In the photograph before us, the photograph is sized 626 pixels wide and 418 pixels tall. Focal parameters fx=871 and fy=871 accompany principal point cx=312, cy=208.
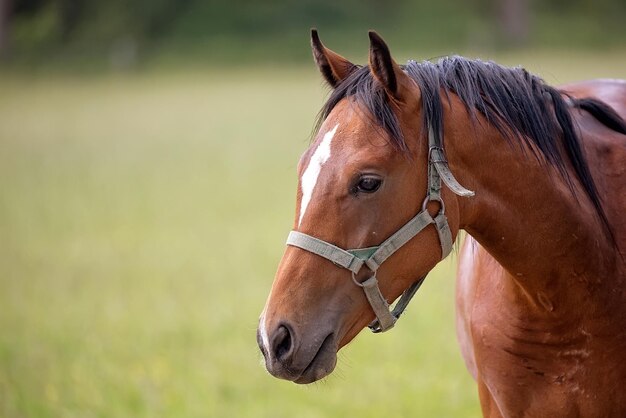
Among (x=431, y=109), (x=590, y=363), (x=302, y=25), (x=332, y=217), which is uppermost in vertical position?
(x=431, y=109)

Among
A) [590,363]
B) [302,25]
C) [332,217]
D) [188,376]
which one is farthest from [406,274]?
[302,25]

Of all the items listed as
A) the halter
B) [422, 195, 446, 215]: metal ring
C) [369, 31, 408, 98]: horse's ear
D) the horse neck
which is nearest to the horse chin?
the halter

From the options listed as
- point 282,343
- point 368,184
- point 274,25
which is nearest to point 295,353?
point 282,343

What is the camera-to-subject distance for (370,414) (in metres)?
5.48

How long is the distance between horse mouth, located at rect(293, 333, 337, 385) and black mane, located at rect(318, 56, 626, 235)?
0.64 metres

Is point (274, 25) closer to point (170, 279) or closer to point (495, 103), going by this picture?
point (170, 279)

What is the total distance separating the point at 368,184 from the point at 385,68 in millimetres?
346

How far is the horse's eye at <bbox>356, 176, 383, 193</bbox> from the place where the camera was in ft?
8.36

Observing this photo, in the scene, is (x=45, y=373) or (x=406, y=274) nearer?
(x=406, y=274)

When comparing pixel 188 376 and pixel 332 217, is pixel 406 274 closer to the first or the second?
pixel 332 217

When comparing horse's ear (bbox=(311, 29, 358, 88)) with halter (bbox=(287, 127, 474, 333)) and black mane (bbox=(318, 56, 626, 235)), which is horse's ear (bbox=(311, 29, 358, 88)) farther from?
halter (bbox=(287, 127, 474, 333))

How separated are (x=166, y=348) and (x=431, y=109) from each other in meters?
4.91

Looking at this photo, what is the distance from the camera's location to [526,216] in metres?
2.79

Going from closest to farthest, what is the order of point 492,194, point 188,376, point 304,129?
point 492,194 → point 188,376 → point 304,129
